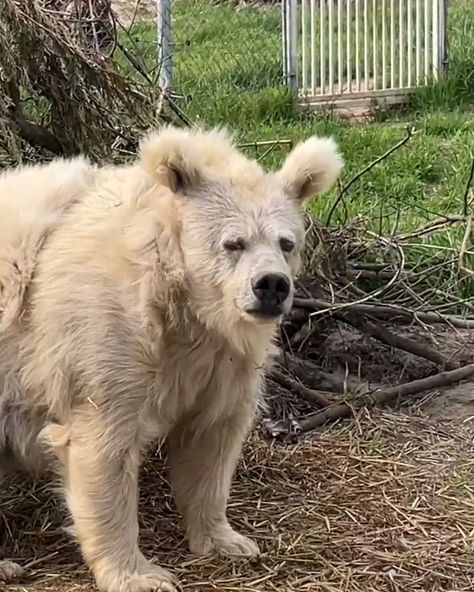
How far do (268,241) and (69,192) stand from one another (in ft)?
2.24

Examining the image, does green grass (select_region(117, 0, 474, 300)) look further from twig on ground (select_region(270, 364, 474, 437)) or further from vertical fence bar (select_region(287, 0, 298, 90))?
twig on ground (select_region(270, 364, 474, 437))

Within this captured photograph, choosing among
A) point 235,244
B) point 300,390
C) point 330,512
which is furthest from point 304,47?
point 235,244

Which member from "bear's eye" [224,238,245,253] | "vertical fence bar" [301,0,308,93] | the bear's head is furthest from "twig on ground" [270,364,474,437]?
"vertical fence bar" [301,0,308,93]

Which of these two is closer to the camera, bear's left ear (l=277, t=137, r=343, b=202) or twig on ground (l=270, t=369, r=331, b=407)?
bear's left ear (l=277, t=137, r=343, b=202)

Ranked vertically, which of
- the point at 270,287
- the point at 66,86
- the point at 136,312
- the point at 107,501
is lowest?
the point at 107,501

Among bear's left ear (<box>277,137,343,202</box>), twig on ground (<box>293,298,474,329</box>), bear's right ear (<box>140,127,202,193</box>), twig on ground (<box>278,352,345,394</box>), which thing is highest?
bear's right ear (<box>140,127,202,193</box>)

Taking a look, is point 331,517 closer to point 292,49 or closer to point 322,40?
point 292,49

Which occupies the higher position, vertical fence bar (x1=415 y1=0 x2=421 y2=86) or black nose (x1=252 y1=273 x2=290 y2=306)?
black nose (x1=252 y1=273 x2=290 y2=306)

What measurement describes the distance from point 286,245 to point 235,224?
0.14 m

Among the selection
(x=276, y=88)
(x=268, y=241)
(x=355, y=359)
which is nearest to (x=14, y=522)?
(x=268, y=241)

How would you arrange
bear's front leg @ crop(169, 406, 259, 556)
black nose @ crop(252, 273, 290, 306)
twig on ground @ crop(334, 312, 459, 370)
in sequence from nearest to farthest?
black nose @ crop(252, 273, 290, 306), bear's front leg @ crop(169, 406, 259, 556), twig on ground @ crop(334, 312, 459, 370)

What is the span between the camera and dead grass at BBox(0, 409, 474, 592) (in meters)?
3.23

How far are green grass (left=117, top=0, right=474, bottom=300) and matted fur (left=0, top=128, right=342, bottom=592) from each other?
1.94m

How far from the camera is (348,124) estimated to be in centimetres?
838
